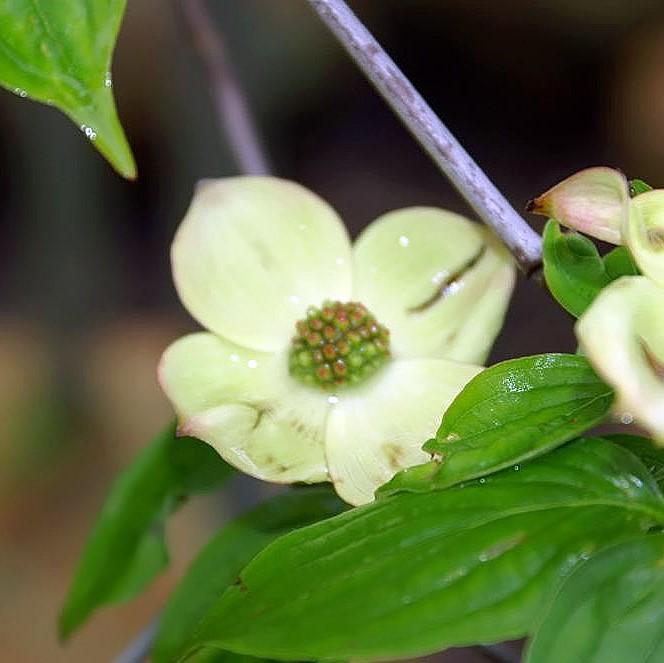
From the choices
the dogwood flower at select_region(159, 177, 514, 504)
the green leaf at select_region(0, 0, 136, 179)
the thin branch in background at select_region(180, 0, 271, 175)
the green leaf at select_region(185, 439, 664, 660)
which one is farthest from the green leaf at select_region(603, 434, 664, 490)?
the thin branch in background at select_region(180, 0, 271, 175)

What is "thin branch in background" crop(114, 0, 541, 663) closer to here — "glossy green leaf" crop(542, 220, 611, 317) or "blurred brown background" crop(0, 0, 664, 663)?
"glossy green leaf" crop(542, 220, 611, 317)

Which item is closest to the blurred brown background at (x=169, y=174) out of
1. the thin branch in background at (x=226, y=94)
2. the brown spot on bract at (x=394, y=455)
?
the thin branch in background at (x=226, y=94)

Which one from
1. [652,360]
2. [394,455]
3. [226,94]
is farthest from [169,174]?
[652,360]

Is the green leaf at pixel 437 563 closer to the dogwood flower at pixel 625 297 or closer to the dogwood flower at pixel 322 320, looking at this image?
the dogwood flower at pixel 625 297

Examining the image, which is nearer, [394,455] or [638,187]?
[638,187]

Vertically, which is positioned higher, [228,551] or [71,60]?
[71,60]

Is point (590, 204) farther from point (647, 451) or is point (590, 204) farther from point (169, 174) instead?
point (169, 174)
